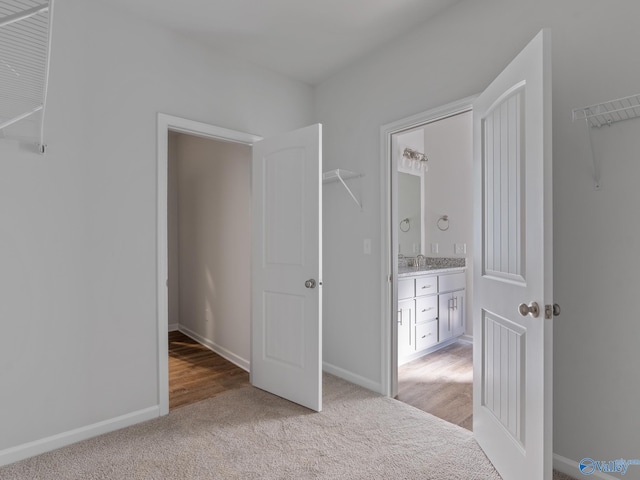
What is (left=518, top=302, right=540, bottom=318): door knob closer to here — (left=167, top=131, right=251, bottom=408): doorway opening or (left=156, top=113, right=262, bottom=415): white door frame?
(left=156, top=113, right=262, bottom=415): white door frame

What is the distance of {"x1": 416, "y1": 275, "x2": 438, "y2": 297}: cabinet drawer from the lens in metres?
3.60

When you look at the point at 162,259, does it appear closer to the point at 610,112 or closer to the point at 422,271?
the point at 422,271

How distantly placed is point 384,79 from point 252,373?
260 cm

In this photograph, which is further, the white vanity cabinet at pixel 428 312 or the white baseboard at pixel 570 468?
the white vanity cabinet at pixel 428 312

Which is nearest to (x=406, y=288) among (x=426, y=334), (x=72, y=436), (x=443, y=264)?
(x=426, y=334)

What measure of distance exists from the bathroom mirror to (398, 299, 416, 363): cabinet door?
1.04 meters

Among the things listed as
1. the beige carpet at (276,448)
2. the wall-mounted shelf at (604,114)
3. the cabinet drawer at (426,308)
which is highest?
the wall-mounted shelf at (604,114)

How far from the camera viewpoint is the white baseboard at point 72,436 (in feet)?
6.26

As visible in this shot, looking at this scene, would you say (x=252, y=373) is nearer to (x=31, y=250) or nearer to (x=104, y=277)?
(x=104, y=277)

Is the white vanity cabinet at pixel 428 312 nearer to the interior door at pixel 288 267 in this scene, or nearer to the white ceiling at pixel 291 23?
the interior door at pixel 288 267

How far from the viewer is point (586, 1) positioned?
172cm

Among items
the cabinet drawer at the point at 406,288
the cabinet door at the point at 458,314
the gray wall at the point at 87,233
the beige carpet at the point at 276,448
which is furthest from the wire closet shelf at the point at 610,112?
the cabinet door at the point at 458,314

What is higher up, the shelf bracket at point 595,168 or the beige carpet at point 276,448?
the shelf bracket at point 595,168

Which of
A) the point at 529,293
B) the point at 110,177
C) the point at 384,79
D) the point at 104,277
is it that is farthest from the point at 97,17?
the point at 529,293
